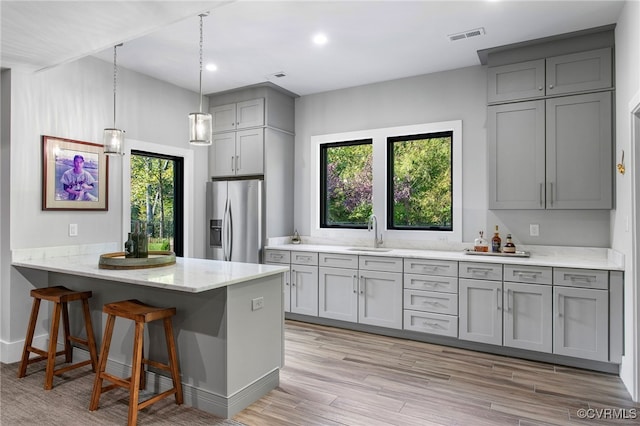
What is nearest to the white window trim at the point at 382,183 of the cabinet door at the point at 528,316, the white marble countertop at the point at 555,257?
the white marble countertop at the point at 555,257

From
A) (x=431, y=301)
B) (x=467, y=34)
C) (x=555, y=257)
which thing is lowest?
(x=431, y=301)

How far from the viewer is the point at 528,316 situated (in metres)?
3.36

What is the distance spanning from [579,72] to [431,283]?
2.29 meters

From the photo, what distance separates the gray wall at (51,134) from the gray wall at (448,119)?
1.96 metres

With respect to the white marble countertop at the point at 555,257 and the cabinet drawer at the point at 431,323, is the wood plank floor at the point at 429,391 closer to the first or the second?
the cabinet drawer at the point at 431,323

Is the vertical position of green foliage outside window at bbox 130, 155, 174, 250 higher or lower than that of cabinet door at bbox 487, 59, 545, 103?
lower

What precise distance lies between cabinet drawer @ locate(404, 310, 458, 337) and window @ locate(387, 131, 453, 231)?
108 cm

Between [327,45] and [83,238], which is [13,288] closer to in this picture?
[83,238]

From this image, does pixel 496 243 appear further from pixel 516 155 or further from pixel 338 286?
pixel 338 286

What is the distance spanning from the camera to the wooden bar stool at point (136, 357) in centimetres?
235

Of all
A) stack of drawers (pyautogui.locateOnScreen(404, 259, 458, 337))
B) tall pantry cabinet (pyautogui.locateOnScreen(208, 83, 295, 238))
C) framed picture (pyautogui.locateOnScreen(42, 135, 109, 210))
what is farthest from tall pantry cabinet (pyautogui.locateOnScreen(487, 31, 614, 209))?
framed picture (pyautogui.locateOnScreen(42, 135, 109, 210))

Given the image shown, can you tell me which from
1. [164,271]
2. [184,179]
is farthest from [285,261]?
[164,271]

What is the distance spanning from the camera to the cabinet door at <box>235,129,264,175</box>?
4.90 metres

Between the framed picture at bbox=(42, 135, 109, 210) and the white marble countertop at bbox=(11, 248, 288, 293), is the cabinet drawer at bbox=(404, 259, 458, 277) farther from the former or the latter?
the framed picture at bbox=(42, 135, 109, 210)
